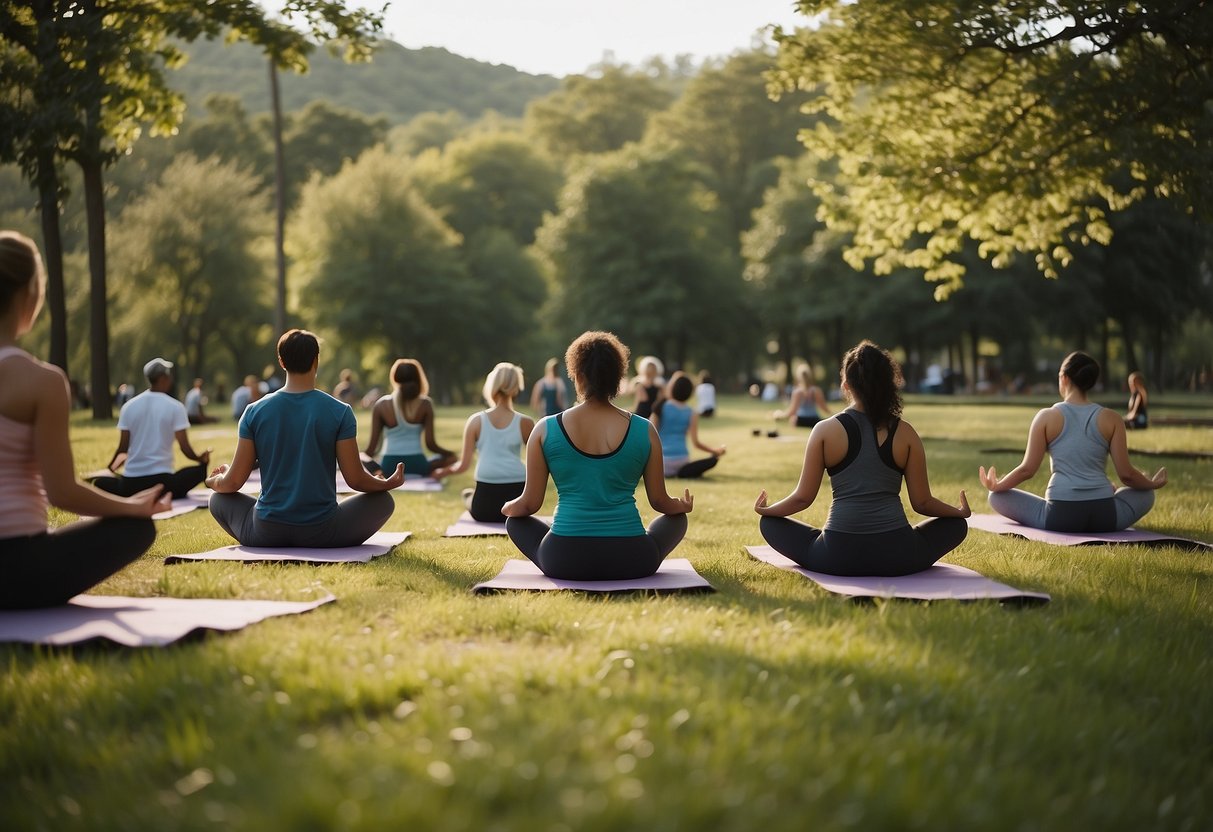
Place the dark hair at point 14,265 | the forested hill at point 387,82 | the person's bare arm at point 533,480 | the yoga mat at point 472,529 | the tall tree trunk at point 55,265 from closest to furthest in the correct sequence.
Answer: the dark hair at point 14,265 < the person's bare arm at point 533,480 < the yoga mat at point 472,529 < the tall tree trunk at point 55,265 < the forested hill at point 387,82

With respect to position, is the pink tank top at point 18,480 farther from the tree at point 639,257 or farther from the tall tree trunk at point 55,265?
the tree at point 639,257

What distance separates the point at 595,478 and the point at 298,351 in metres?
2.35

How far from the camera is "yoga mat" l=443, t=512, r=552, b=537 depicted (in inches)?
353

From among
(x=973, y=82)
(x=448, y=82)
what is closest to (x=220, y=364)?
(x=973, y=82)

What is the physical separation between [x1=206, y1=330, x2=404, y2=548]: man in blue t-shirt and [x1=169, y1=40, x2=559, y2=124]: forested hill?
414ft

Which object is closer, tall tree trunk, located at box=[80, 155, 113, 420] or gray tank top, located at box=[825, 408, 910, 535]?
gray tank top, located at box=[825, 408, 910, 535]

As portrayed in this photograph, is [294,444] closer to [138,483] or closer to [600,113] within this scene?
[138,483]

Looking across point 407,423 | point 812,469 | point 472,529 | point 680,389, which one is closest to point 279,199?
point 680,389

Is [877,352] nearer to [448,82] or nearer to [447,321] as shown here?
[447,321]

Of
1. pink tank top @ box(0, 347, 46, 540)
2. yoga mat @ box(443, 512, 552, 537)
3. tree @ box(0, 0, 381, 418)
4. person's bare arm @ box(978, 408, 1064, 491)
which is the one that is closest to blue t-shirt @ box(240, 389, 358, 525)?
yoga mat @ box(443, 512, 552, 537)

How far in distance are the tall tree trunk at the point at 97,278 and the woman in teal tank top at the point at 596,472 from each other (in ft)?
56.0

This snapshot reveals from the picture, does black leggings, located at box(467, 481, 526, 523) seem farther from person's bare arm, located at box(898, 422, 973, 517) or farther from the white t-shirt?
person's bare arm, located at box(898, 422, 973, 517)

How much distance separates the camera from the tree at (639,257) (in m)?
54.6

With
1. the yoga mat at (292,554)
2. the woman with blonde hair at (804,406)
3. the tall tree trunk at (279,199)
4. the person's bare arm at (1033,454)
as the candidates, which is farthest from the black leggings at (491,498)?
the tall tree trunk at (279,199)
